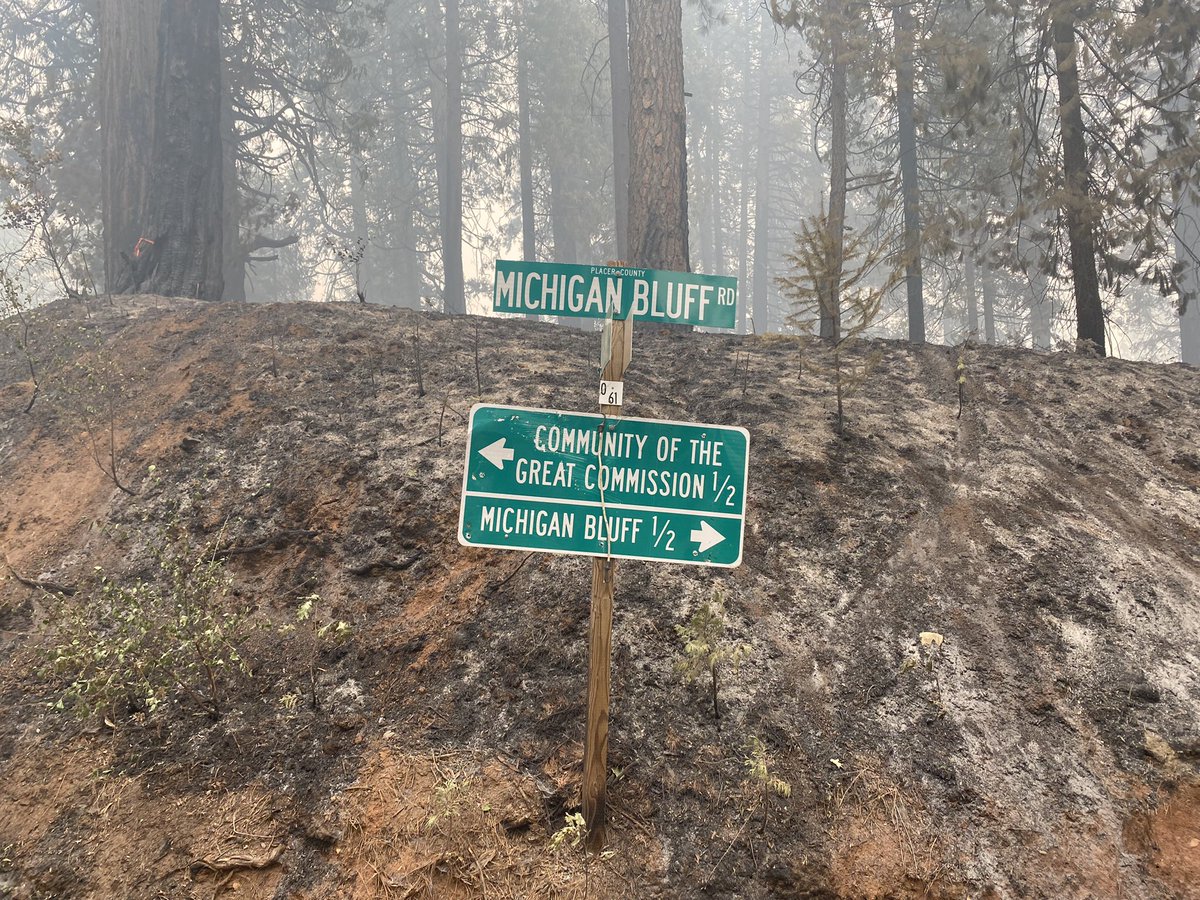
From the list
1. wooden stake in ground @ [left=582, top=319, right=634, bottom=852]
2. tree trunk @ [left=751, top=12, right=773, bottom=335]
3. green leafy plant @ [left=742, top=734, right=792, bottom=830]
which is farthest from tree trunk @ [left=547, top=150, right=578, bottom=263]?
green leafy plant @ [left=742, top=734, right=792, bottom=830]

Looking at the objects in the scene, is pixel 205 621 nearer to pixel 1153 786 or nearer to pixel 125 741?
pixel 125 741

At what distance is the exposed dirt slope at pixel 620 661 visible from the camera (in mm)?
2721

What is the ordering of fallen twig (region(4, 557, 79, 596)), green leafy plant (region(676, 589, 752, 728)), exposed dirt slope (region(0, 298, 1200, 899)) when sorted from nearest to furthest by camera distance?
exposed dirt slope (region(0, 298, 1200, 899)) < green leafy plant (region(676, 589, 752, 728)) < fallen twig (region(4, 557, 79, 596))

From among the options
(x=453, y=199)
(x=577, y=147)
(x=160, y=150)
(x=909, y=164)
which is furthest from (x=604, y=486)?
(x=577, y=147)

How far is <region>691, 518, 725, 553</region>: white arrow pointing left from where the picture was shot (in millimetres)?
Answer: 2520

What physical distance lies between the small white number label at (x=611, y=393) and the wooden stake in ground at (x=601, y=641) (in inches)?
0.6

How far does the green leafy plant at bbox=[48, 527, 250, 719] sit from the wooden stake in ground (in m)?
1.63

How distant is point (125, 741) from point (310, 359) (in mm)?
3514

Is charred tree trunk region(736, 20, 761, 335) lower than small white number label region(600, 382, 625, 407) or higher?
higher

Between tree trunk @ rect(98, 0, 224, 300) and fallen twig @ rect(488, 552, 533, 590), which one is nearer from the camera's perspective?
fallen twig @ rect(488, 552, 533, 590)

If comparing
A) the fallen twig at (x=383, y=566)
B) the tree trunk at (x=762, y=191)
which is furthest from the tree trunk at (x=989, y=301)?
the fallen twig at (x=383, y=566)

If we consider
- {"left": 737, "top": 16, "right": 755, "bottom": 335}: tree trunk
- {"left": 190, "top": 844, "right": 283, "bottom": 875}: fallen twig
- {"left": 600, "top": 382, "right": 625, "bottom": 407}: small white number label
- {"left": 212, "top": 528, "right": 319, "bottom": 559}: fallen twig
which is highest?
{"left": 737, "top": 16, "right": 755, "bottom": 335}: tree trunk

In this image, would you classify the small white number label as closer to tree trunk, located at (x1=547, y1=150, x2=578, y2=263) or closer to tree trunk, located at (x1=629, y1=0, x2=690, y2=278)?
tree trunk, located at (x1=629, y1=0, x2=690, y2=278)

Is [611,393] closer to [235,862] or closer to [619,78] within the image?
[235,862]
